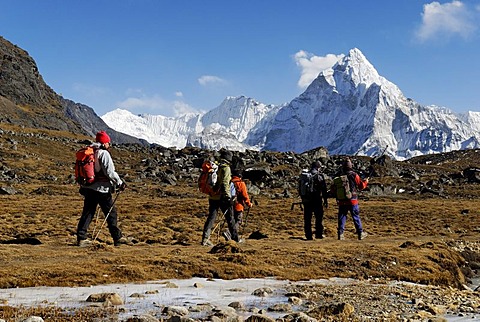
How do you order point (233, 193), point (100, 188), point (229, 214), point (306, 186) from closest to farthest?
point (100, 188) → point (229, 214) → point (233, 193) → point (306, 186)

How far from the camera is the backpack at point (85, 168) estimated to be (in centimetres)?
1327

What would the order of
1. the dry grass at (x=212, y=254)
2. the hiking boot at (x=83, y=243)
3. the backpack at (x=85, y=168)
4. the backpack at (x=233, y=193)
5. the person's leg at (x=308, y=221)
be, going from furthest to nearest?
the person's leg at (x=308, y=221), the backpack at (x=233, y=193), the hiking boot at (x=83, y=243), the backpack at (x=85, y=168), the dry grass at (x=212, y=254)

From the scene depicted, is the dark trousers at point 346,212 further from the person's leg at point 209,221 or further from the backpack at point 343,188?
the person's leg at point 209,221

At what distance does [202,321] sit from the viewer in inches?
265

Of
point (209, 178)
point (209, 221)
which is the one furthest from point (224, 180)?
point (209, 221)

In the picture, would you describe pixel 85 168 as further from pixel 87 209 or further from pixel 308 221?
pixel 308 221

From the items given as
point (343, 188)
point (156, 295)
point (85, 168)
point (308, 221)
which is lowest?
point (156, 295)

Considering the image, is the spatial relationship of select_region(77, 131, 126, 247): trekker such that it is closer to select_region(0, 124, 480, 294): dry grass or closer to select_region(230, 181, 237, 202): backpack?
select_region(0, 124, 480, 294): dry grass

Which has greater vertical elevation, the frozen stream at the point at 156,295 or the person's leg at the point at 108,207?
the person's leg at the point at 108,207

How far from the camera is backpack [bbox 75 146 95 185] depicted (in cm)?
1327

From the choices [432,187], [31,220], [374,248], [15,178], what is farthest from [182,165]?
[374,248]

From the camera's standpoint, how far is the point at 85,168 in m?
13.3

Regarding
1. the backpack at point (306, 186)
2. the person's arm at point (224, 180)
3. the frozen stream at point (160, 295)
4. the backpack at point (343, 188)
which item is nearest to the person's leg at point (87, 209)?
the person's arm at point (224, 180)

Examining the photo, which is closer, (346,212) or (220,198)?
(220,198)
